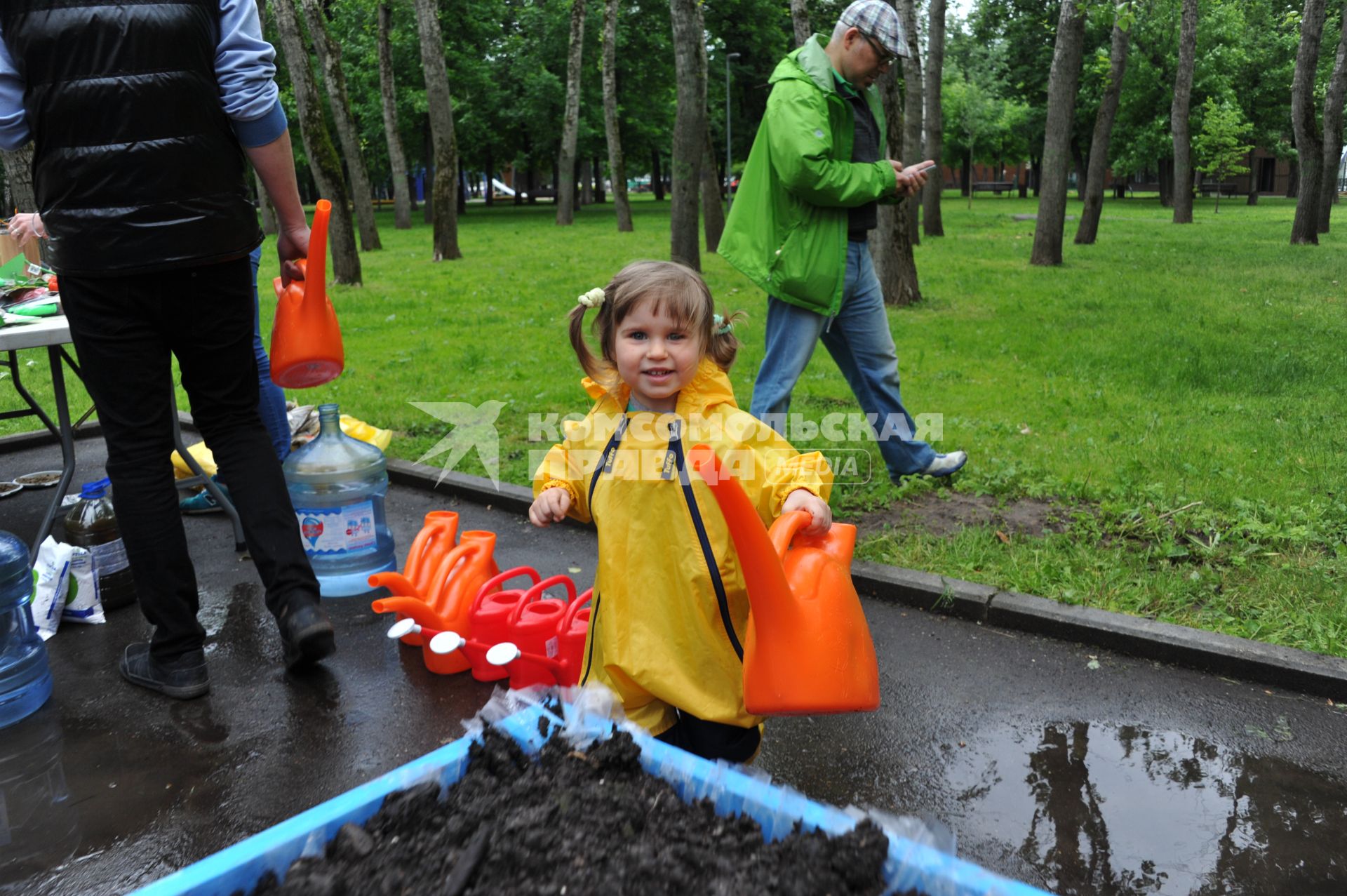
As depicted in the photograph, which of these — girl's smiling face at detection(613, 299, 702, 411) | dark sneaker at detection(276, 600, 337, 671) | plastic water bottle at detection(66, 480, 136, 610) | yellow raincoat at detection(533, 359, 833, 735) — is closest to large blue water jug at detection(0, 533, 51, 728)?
plastic water bottle at detection(66, 480, 136, 610)

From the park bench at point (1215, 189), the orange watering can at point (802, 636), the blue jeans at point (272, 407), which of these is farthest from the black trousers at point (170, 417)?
the park bench at point (1215, 189)

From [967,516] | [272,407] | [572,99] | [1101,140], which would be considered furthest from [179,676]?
[572,99]

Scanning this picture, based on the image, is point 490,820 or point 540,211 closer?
point 490,820

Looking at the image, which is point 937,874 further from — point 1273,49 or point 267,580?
point 1273,49

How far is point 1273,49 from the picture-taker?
153 ft

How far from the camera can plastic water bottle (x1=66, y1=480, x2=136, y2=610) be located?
398cm

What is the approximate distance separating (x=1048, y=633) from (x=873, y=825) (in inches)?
103

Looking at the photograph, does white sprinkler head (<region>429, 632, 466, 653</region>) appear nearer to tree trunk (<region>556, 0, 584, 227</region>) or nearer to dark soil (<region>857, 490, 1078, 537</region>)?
dark soil (<region>857, 490, 1078, 537</region>)

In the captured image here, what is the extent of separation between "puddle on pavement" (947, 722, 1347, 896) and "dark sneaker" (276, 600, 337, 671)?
1.92 meters

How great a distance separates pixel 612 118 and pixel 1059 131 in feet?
41.8

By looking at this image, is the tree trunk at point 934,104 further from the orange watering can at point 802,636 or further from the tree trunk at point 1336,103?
the orange watering can at point 802,636

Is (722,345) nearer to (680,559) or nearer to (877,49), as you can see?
(680,559)

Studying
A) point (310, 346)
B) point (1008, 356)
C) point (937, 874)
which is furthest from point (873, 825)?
point (1008, 356)

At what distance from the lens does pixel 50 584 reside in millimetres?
3801
